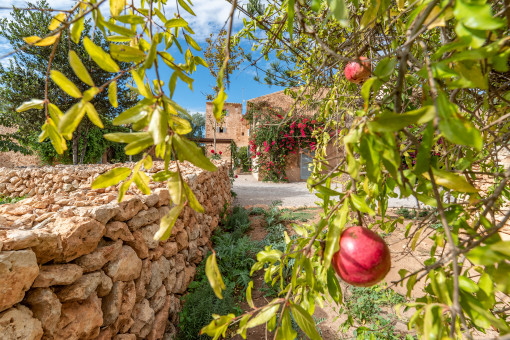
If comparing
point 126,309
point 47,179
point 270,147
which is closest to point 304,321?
point 126,309

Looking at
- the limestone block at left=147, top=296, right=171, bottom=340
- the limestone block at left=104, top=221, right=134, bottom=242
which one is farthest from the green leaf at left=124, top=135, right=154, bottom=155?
the limestone block at left=147, top=296, right=171, bottom=340

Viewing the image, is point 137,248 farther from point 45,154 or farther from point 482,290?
point 45,154

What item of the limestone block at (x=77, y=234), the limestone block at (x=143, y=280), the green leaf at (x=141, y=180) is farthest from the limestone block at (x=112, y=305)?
the green leaf at (x=141, y=180)

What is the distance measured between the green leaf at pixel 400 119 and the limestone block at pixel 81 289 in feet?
5.67

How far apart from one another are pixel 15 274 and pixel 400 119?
1552 mm

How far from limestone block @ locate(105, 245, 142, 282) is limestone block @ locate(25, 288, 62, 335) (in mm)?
418

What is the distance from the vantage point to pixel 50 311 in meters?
1.21

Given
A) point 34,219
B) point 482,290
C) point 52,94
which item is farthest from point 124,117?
point 52,94

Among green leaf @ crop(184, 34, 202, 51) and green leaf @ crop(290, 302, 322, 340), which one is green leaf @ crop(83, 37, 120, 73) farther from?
green leaf @ crop(290, 302, 322, 340)

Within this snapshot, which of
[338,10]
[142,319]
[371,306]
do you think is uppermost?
[338,10]

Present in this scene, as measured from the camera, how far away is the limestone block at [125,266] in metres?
1.67

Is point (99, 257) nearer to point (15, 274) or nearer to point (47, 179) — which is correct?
point (15, 274)

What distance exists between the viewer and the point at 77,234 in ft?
4.63

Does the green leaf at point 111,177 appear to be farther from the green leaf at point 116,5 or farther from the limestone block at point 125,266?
the limestone block at point 125,266
